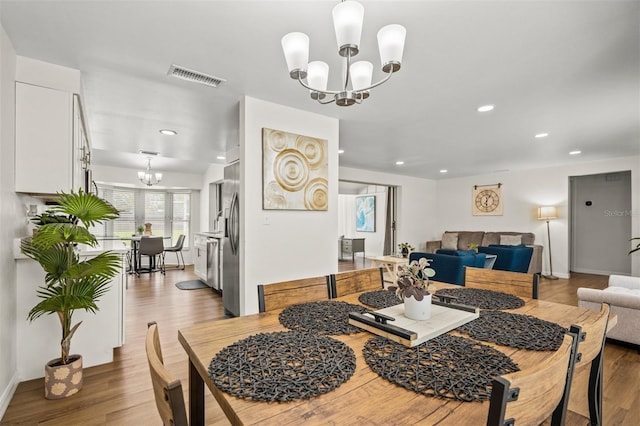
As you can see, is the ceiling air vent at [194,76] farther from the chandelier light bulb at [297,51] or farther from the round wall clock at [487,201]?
the round wall clock at [487,201]

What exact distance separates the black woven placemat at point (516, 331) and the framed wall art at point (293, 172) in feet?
7.14

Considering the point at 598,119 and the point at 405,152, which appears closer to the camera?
the point at 598,119

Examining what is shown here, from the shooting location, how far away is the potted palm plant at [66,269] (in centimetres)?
197

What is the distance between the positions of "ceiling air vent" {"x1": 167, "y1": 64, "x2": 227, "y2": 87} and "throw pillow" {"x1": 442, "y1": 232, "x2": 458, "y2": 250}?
22.9 feet

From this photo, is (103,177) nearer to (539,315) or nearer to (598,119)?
(539,315)

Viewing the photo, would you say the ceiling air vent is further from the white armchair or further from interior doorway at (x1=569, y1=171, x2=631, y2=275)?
interior doorway at (x1=569, y1=171, x2=631, y2=275)

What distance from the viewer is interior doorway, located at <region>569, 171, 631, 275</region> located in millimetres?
6418

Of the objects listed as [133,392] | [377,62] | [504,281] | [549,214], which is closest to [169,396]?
[133,392]

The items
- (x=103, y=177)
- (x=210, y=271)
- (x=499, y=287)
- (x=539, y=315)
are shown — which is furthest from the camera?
(x=103, y=177)

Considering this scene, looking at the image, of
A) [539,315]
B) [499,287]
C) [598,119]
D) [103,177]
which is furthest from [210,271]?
[598,119]

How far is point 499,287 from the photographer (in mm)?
2033

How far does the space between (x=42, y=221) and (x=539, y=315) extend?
3.05 metres

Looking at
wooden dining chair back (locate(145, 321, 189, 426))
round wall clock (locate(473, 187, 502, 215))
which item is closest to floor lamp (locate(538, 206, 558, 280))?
round wall clock (locate(473, 187, 502, 215))

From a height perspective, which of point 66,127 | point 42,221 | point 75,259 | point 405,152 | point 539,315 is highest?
point 405,152
